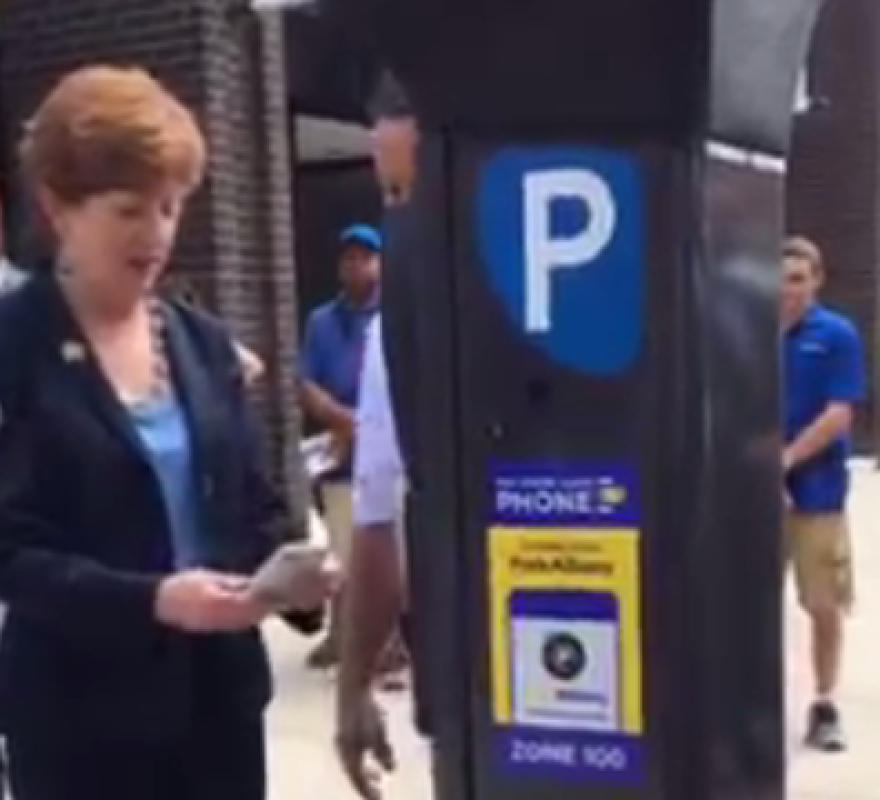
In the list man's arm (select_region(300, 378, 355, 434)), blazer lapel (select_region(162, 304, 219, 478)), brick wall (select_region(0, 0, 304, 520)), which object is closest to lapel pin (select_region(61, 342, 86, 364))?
blazer lapel (select_region(162, 304, 219, 478))

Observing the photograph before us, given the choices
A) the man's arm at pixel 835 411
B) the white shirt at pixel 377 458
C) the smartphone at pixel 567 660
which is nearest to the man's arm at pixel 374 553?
the white shirt at pixel 377 458

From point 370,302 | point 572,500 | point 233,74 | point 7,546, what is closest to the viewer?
point 572,500

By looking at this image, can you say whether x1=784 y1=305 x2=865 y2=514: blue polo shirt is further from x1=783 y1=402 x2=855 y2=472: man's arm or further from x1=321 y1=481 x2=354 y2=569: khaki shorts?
x1=321 y1=481 x2=354 y2=569: khaki shorts

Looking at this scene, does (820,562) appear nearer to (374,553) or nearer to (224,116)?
(374,553)

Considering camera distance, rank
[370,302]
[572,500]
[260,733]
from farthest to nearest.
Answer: [370,302], [260,733], [572,500]

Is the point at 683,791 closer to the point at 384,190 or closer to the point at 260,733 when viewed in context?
the point at 260,733

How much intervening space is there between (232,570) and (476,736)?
17.7 inches

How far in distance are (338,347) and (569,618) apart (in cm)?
495

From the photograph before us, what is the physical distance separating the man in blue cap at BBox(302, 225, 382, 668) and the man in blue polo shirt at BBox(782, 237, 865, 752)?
168cm

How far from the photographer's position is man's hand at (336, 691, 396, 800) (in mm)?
2986

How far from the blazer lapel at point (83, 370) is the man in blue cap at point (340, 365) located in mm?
4359

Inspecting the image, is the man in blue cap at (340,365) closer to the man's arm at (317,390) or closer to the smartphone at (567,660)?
the man's arm at (317,390)

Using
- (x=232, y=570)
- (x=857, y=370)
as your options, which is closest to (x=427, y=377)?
(x=232, y=570)

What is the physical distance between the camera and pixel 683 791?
229cm
